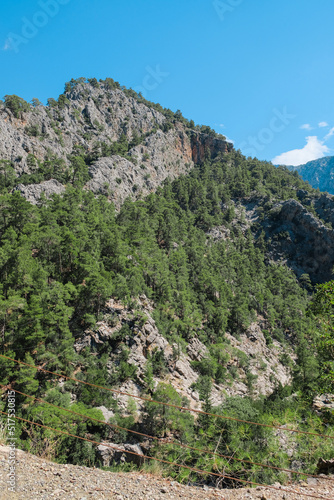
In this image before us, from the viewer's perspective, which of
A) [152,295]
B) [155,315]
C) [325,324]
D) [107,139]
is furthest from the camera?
[107,139]

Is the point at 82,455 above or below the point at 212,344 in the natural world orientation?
below

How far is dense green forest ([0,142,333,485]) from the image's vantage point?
16438 mm

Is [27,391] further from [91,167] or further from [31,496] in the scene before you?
[91,167]

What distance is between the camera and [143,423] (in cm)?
2586

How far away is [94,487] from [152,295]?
41049mm

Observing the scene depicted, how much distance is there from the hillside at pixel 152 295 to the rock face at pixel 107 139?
0.60 metres

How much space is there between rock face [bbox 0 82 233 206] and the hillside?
23.8 inches

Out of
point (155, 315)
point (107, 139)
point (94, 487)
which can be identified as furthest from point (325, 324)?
point (107, 139)

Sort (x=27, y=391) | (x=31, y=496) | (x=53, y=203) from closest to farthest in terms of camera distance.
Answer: (x=31, y=496) → (x=27, y=391) → (x=53, y=203)

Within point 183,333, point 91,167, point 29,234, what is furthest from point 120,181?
point 183,333

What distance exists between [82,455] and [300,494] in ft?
61.7

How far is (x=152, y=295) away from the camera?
47438mm

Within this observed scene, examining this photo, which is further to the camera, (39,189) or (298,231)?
(298,231)

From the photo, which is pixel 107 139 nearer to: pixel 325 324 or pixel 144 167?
pixel 144 167
